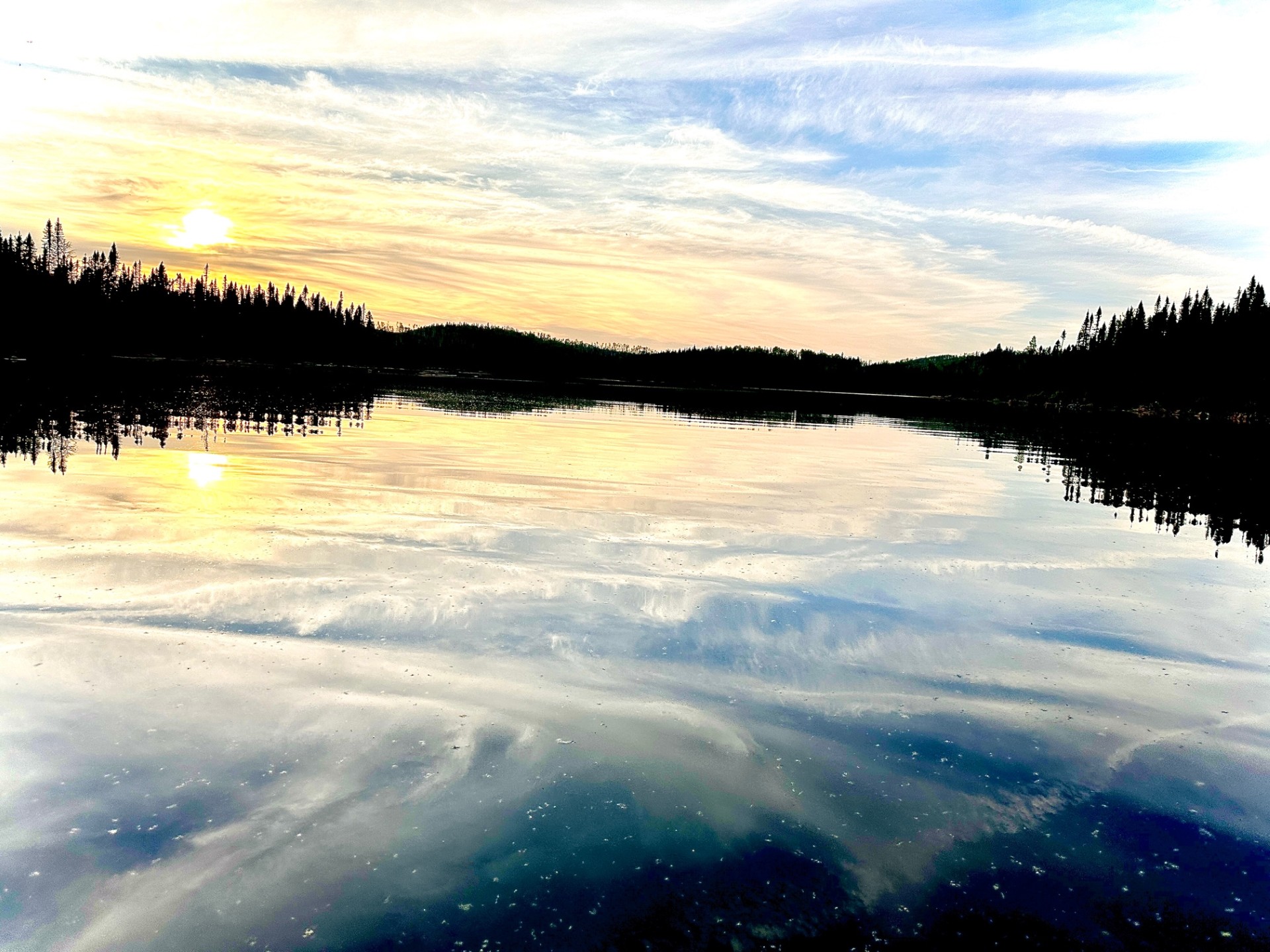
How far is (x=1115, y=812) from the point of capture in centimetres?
754

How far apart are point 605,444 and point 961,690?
27.5m

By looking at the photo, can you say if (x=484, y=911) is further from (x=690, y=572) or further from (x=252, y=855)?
(x=690, y=572)

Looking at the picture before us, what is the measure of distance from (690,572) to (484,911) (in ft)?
30.1

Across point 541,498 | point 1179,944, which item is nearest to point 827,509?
point 541,498

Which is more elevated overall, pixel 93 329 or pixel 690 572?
pixel 93 329

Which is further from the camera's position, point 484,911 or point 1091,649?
point 1091,649

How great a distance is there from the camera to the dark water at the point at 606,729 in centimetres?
593

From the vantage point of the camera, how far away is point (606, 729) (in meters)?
8.52

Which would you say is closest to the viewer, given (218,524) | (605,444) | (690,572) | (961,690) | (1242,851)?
(1242,851)

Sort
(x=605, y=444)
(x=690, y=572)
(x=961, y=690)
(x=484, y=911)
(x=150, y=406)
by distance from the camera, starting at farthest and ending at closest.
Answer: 1. (x=150, y=406)
2. (x=605, y=444)
3. (x=690, y=572)
4. (x=961, y=690)
5. (x=484, y=911)

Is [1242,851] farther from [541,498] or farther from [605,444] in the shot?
[605,444]

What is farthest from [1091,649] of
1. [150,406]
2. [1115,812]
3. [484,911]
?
[150,406]

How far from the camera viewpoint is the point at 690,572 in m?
14.6

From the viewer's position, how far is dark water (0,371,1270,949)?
233 inches
